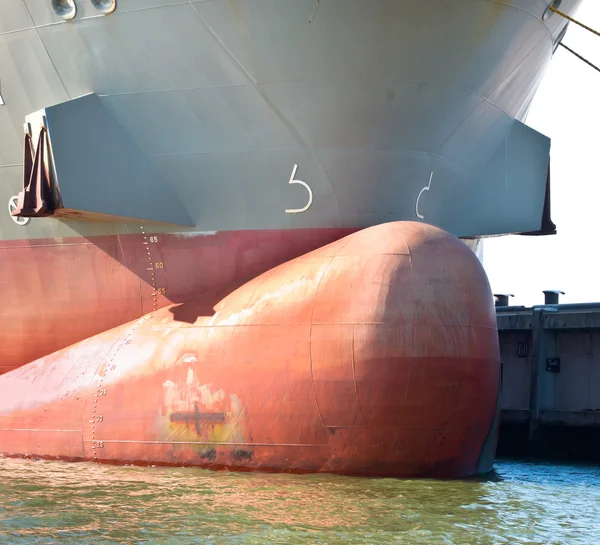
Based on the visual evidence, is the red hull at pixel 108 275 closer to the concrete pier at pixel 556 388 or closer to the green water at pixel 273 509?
the green water at pixel 273 509

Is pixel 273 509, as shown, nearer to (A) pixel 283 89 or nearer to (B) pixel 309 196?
(B) pixel 309 196

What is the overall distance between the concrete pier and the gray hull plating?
3999 mm

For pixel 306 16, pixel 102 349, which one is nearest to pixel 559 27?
pixel 306 16

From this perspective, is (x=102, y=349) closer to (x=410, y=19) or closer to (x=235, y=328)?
(x=235, y=328)

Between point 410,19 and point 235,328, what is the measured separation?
148 inches

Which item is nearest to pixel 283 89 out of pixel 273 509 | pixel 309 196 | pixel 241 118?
pixel 241 118

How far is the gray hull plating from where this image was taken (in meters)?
9.67

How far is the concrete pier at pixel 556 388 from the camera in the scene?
523 inches

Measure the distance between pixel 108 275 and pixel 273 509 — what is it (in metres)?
4.26

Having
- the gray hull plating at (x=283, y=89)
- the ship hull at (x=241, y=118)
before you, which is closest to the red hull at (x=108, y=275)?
the ship hull at (x=241, y=118)

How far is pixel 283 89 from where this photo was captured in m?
9.84

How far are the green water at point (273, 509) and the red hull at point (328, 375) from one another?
30cm

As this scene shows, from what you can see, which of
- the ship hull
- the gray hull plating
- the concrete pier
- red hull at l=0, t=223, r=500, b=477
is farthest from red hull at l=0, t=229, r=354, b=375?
the concrete pier

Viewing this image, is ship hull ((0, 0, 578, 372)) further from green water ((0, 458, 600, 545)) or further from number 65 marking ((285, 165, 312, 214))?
green water ((0, 458, 600, 545))
